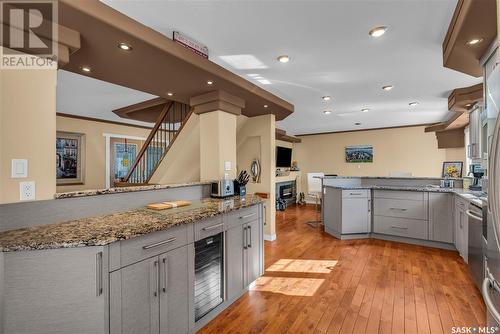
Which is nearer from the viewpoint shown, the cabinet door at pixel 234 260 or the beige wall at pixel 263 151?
the cabinet door at pixel 234 260

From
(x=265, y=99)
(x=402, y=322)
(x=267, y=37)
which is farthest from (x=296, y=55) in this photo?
(x=402, y=322)

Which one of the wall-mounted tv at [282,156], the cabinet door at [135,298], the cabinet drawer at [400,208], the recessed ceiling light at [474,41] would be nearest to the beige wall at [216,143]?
the cabinet door at [135,298]

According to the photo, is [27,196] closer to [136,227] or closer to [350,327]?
[136,227]

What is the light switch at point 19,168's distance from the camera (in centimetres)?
150

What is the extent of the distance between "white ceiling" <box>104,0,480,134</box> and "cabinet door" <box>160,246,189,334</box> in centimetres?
175

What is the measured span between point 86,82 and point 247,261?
3142 millimetres

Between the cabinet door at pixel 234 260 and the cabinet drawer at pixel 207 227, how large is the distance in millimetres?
149

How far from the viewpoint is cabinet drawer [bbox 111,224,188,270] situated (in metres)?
1.40

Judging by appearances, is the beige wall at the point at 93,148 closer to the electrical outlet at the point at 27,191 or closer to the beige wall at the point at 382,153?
the electrical outlet at the point at 27,191

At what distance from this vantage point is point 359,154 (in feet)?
25.6

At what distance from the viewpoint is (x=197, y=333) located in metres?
1.90

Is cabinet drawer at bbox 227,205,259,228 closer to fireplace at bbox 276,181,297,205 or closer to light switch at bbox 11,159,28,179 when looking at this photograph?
light switch at bbox 11,159,28,179

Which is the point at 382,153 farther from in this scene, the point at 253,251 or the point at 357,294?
the point at 253,251

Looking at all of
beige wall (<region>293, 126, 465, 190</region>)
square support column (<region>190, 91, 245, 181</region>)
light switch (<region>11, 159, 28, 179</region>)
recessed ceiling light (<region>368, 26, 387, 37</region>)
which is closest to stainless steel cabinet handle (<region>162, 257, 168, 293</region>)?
light switch (<region>11, 159, 28, 179</region>)
